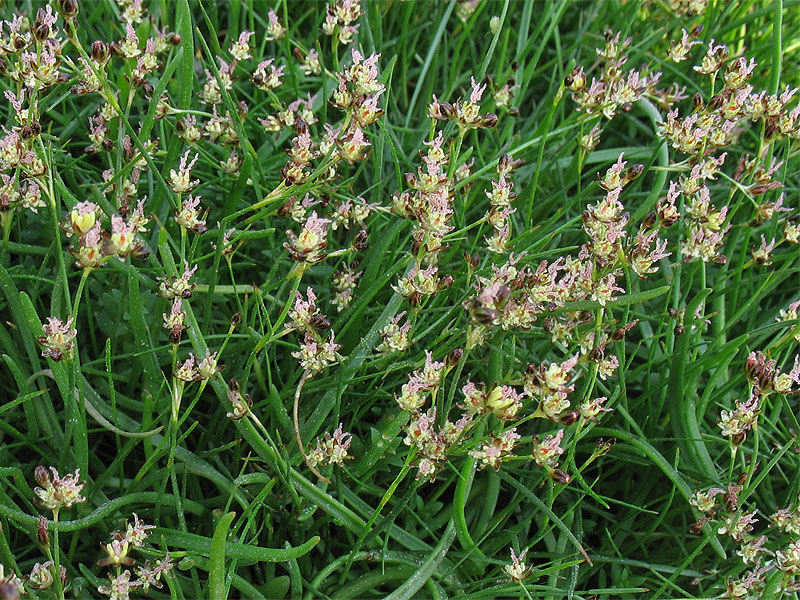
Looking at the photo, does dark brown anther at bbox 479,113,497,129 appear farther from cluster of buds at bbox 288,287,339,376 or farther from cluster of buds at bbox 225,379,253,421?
cluster of buds at bbox 225,379,253,421

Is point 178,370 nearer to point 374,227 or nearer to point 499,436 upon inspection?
point 499,436

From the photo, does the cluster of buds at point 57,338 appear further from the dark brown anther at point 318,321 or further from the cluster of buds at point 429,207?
the cluster of buds at point 429,207

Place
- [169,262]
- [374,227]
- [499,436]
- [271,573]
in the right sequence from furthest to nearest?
1. [374,227]
2. [271,573]
3. [169,262]
4. [499,436]

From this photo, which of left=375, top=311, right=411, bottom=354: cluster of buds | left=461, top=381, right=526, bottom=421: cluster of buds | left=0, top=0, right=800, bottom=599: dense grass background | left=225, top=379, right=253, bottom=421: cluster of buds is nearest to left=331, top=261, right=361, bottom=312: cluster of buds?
left=0, top=0, right=800, bottom=599: dense grass background

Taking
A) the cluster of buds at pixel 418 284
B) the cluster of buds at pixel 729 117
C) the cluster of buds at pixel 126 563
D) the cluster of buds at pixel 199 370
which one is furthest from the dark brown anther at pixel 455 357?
the cluster of buds at pixel 729 117

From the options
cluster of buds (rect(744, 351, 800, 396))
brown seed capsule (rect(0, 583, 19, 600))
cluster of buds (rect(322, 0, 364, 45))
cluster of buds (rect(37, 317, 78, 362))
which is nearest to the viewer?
brown seed capsule (rect(0, 583, 19, 600))

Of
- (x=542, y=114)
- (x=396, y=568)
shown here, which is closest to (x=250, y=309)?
(x=396, y=568)
